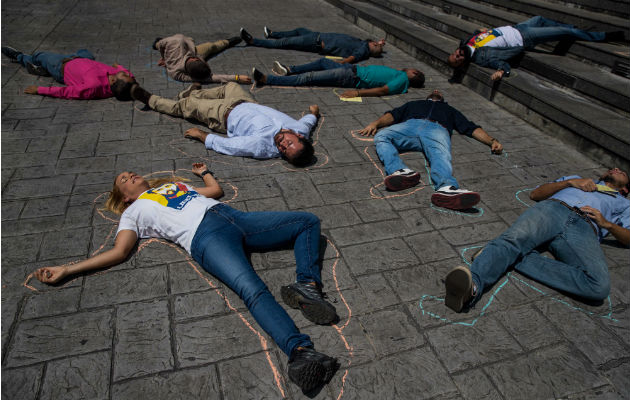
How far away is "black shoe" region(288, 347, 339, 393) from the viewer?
2.26 meters

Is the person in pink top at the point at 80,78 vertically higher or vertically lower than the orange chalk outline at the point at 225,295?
higher

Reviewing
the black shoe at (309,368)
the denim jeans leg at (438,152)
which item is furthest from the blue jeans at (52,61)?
the black shoe at (309,368)

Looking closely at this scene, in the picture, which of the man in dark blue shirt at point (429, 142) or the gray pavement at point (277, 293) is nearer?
the gray pavement at point (277, 293)

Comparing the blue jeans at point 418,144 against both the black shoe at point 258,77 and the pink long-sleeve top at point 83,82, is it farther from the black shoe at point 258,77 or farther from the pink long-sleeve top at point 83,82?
the pink long-sleeve top at point 83,82

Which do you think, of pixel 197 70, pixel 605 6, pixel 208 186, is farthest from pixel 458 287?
pixel 605 6

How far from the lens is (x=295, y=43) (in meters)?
8.76

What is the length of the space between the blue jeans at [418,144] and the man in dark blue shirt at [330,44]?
367 cm

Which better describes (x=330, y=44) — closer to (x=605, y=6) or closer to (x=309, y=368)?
(x=605, y=6)

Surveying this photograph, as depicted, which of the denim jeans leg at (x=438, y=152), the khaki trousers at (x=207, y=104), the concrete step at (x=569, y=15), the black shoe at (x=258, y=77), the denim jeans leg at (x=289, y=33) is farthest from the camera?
the denim jeans leg at (x=289, y=33)

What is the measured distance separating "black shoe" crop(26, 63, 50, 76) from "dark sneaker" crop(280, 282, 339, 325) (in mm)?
6676

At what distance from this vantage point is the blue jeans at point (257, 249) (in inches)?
101

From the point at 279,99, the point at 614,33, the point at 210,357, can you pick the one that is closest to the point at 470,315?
the point at 210,357

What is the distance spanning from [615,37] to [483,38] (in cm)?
254

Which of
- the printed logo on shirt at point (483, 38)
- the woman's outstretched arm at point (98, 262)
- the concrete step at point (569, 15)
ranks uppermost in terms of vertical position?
the concrete step at point (569, 15)
